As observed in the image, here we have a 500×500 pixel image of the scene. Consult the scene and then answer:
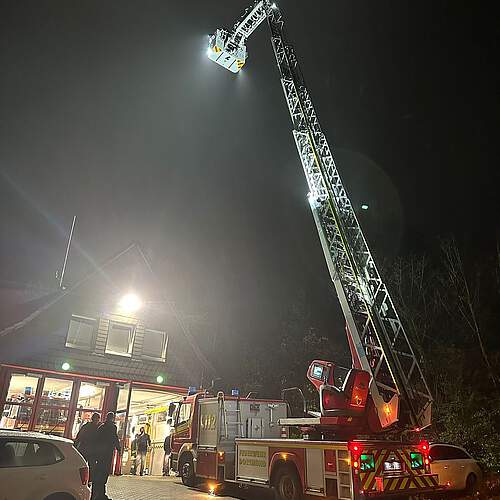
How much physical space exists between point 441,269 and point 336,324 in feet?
20.1

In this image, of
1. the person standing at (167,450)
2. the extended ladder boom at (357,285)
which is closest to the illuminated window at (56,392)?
the person standing at (167,450)

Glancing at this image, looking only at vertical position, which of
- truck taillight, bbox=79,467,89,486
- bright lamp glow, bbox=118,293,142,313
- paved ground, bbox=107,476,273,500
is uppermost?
bright lamp glow, bbox=118,293,142,313

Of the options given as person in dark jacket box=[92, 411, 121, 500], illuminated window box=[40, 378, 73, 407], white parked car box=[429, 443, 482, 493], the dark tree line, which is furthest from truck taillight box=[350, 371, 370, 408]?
illuminated window box=[40, 378, 73, 407]

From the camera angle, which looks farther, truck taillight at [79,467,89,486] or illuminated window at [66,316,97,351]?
illuminated window at [66,316,97,351]

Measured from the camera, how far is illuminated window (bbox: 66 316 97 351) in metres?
15.8

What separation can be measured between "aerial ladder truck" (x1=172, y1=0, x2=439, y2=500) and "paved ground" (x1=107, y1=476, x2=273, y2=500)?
1.95 ft

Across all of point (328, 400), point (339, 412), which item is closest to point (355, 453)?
point (339, 412)

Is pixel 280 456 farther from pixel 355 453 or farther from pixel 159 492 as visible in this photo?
pixel 159 492

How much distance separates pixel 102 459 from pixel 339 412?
4.98 metres

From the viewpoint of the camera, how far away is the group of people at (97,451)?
8766 millimetres

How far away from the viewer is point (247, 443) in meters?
10.2

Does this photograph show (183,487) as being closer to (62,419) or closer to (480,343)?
(62,419)

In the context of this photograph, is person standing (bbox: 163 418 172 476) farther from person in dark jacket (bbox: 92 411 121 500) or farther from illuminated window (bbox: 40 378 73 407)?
person in dark jacket (bbox: 92 411 121 500)

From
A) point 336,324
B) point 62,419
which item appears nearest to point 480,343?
point 336,324
